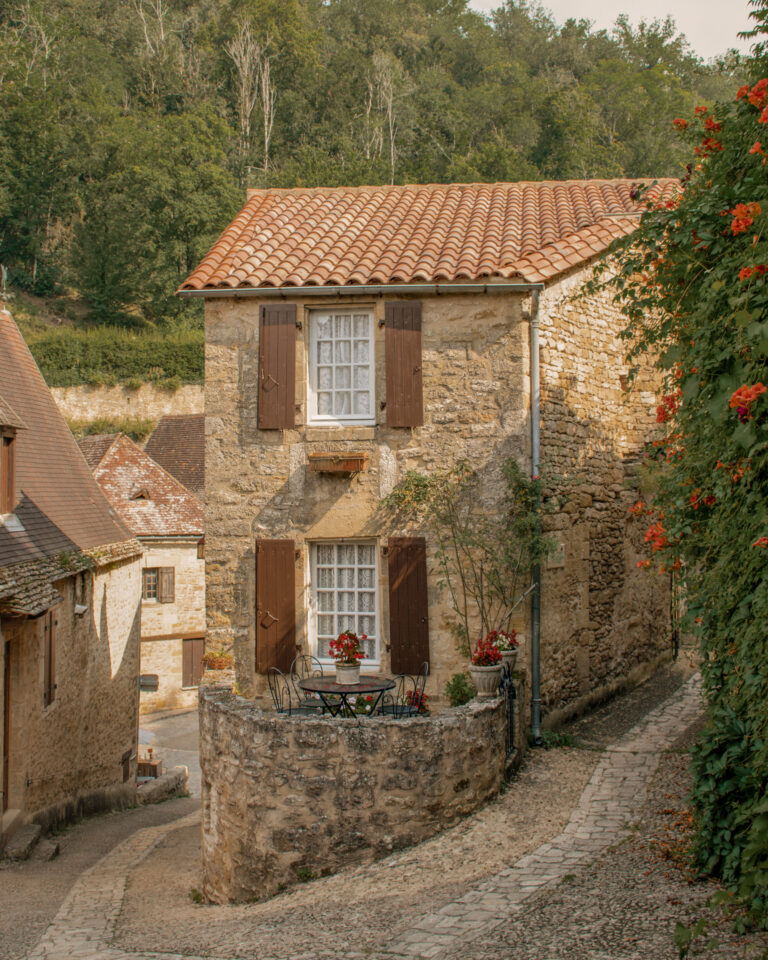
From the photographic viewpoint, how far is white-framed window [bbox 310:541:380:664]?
10.3 metres

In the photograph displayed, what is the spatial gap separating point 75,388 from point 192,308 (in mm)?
7879

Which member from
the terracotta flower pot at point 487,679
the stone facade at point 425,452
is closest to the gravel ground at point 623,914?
the terracotta flower pot at point 487,679

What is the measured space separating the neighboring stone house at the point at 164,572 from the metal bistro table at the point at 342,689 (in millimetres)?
14988

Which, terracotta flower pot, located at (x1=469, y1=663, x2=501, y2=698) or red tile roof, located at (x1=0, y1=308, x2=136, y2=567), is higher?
red tile roof, located at (x1=0, y1=308, x2=136, y2=567)

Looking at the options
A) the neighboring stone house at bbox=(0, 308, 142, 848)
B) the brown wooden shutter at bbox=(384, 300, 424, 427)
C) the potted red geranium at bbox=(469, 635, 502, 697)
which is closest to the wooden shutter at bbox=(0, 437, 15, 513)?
the neighboring stone house at bbox=(0, 308, 142, 848)

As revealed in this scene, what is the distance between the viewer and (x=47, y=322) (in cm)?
4372

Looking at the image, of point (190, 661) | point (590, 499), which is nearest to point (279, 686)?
point (590, 499)

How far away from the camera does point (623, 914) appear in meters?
5.21

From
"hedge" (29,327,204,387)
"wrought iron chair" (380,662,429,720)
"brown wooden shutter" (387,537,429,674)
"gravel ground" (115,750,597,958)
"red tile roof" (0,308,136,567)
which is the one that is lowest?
"gravel ground" (115,750,597,958)

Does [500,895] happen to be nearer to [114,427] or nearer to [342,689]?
[342,689]

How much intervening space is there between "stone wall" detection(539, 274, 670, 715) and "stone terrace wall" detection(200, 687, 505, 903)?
2.83 meters

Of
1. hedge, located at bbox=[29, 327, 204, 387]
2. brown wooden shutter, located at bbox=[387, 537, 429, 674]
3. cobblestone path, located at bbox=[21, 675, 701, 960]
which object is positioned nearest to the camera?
cobblestone path, located at bbox=[21, 675, 701, 960]

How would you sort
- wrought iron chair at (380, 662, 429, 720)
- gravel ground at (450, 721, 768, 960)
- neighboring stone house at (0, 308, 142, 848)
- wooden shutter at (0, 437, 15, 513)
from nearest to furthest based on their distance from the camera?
gravel ground at (450, 721, 768, 960) → wrought iron chair at (380, 662, 429, 720) → neighboring stone house at (0, 308, 142, 848) → wooden shutter at (0, 437, 15, 513)

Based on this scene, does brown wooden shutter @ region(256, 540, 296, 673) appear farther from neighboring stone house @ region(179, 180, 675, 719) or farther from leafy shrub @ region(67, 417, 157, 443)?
leafy shrub @ region(67, 417, 157, 443)
